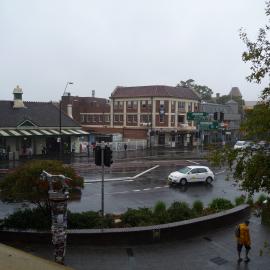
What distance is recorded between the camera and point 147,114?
6862 cm

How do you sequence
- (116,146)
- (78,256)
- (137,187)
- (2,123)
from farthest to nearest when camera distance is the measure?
1. (116,146)
2. (2,123)
3. (137,187)
4. (78,256)

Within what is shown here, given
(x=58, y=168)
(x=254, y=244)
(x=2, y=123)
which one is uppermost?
(x=2, y=123)

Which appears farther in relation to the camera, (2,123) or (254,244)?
(2,123)

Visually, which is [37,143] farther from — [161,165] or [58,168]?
[58,168]

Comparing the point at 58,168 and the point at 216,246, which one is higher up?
the point at 58,168

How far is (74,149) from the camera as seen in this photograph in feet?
172

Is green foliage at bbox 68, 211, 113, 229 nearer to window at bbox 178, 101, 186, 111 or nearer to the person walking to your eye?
the person walking

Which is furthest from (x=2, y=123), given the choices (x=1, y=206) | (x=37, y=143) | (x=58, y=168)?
(x=58, y=168)

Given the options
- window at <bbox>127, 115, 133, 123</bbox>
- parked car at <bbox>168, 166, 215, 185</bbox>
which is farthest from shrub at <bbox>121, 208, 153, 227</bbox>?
window at <bbox>127, 115, 133, 123</bbox>

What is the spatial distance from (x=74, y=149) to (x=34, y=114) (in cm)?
651

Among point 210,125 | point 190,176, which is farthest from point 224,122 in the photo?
point 190,176

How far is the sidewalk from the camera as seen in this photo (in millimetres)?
12773

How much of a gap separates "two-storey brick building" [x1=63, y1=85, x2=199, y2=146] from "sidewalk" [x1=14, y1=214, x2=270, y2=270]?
5067 centimetres

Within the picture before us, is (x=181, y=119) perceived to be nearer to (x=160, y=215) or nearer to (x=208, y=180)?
(x=208, y=180)
